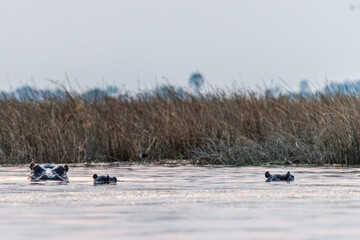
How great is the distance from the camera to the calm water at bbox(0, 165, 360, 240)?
6.83 m

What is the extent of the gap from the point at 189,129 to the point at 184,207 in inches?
359

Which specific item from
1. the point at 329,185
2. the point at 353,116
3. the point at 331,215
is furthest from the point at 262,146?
the point at 331,215

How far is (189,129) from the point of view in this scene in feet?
58.3

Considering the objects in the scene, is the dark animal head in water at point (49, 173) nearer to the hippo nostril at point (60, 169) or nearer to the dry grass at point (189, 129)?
the hippo nostril at point (60, 169)

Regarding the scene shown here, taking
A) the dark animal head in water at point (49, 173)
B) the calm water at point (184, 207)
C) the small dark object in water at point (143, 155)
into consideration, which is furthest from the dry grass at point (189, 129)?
the dark animal head in water at point (49, 173)

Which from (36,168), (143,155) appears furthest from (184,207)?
(143,155)

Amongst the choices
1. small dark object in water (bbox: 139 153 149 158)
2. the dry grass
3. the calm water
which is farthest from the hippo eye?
small dark object in water (bbox: 139 153 149 158)

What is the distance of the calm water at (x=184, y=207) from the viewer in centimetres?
683

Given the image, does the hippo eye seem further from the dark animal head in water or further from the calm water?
the calm water

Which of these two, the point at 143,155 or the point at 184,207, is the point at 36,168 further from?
the point at 143,155

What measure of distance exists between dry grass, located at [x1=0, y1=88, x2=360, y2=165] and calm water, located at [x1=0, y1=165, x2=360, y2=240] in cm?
241

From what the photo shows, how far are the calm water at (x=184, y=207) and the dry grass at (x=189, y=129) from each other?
241 cm

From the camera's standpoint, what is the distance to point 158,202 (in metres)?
9.22

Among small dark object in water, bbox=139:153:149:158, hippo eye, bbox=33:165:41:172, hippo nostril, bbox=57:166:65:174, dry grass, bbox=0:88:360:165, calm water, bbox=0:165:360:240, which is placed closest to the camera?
calm water, bbox=0:165:360:240
